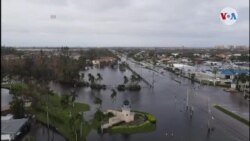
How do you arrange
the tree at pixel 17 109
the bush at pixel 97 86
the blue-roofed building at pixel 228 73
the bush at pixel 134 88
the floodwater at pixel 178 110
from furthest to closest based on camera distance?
the blue-roofed building at pixel 228 73 < the bush at pixel 97 86 < the bush at pixel 134 88 < the tree at pixel 17 109 < the floodwater at pixel 178 110

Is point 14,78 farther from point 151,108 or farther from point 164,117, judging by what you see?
point 164,117

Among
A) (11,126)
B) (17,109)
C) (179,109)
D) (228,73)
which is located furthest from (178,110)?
(228,73)

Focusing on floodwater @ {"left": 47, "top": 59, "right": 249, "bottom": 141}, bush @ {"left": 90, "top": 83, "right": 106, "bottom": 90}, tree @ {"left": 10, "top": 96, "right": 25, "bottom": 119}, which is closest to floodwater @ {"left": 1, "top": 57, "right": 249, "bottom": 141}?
floodwater @ {"left": 47, "top": 59, "right": 249, "bottom": 141}

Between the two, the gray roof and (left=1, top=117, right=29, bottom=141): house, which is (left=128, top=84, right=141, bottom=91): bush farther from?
the gray roof

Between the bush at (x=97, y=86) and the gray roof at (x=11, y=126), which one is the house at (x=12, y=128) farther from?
the bush at (x=97, y=86)

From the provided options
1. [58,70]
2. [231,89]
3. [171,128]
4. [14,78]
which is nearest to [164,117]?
[171,128]

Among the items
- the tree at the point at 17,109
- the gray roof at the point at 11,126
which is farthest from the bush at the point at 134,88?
the gray roof at the point at 11,126
